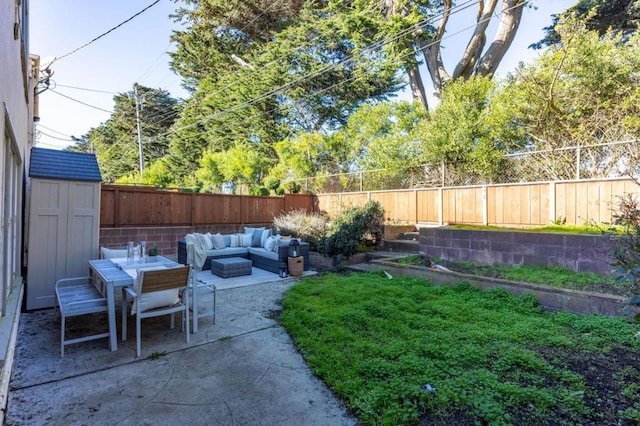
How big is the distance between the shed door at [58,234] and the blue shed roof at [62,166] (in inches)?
3.6

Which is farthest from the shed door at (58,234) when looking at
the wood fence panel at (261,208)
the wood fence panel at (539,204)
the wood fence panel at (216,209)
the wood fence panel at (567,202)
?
the wood fence panel at (567,202)

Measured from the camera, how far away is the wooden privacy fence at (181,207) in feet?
27.4

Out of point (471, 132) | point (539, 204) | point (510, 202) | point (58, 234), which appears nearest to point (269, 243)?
point (58, 234)

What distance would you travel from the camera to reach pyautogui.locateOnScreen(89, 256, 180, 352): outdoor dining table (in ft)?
10.3

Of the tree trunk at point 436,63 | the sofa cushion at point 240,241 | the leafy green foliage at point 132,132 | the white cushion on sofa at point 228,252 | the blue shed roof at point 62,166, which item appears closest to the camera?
the blue shed roof at point 62,166

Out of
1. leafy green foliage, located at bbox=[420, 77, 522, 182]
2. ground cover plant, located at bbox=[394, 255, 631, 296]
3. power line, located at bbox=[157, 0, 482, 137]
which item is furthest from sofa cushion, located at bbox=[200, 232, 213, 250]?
power line, located at bbox=[157, 0, 482, 137]

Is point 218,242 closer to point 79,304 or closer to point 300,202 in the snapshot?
point 79,304

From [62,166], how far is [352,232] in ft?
18.1

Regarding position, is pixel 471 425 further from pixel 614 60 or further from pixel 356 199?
pixel 356 199

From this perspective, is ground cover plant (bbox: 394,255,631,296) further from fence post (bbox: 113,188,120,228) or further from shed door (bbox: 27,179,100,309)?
fence post (bbox: 113,188,120,228)

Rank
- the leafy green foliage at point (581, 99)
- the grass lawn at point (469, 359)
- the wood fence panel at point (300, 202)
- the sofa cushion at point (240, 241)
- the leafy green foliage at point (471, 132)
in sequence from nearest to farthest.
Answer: the grass lawn at point (469, 359), the leafy green foliage at point (581, 99), the sofa cushion at point (240, 241), the leafy green foliage at point (471, 132), the wood fence panel at point (300, 202)

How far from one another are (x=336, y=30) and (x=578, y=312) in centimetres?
1233

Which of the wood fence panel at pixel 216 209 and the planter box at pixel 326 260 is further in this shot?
the wood fence panel at pixel 216 209

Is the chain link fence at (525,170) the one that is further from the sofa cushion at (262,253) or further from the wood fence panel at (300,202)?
the sofa cushion at (262,253)
